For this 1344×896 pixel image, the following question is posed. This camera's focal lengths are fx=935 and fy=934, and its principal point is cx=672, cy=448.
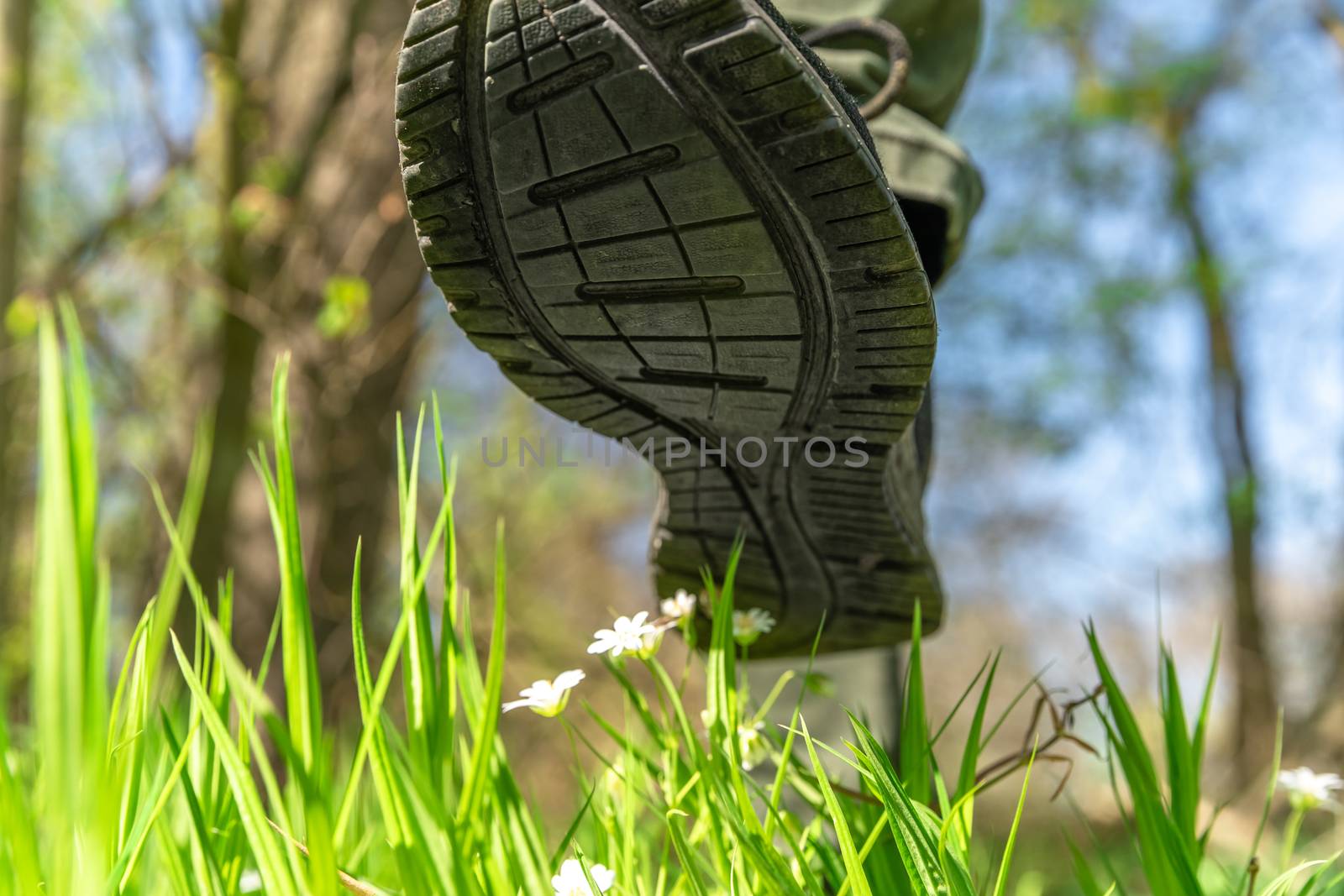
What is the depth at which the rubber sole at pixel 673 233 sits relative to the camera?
1.66 ft

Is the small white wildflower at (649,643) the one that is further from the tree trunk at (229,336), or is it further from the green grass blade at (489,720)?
the tree trunk at (229,336)

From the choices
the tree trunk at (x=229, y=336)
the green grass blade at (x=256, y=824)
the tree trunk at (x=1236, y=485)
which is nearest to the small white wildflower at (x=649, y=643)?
the green grass blade at (x=256, y=824)

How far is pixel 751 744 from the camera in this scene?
2.16 feet

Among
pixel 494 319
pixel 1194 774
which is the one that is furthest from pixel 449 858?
pixel 1194 774

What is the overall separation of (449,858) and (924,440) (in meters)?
0.71

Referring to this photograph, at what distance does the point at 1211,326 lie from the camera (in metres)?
4.30

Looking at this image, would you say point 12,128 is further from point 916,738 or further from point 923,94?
point 916,738

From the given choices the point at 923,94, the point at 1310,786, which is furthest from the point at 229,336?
the point at 1310,786

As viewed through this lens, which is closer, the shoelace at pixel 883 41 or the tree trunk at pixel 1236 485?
the shoelace at pixel 883 41

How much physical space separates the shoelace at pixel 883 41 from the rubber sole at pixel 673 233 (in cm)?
25

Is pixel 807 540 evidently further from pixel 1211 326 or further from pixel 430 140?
pixel 1211 326

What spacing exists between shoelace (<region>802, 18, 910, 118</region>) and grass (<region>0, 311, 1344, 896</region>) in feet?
1.47

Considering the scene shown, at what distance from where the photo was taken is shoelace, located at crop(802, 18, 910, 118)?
784 mm

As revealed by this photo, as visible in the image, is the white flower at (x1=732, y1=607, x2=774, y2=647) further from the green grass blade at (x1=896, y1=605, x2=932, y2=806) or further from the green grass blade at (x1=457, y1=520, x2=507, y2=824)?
the green grass blade at (x1=457, y1=520, x2=507, y2=824)
